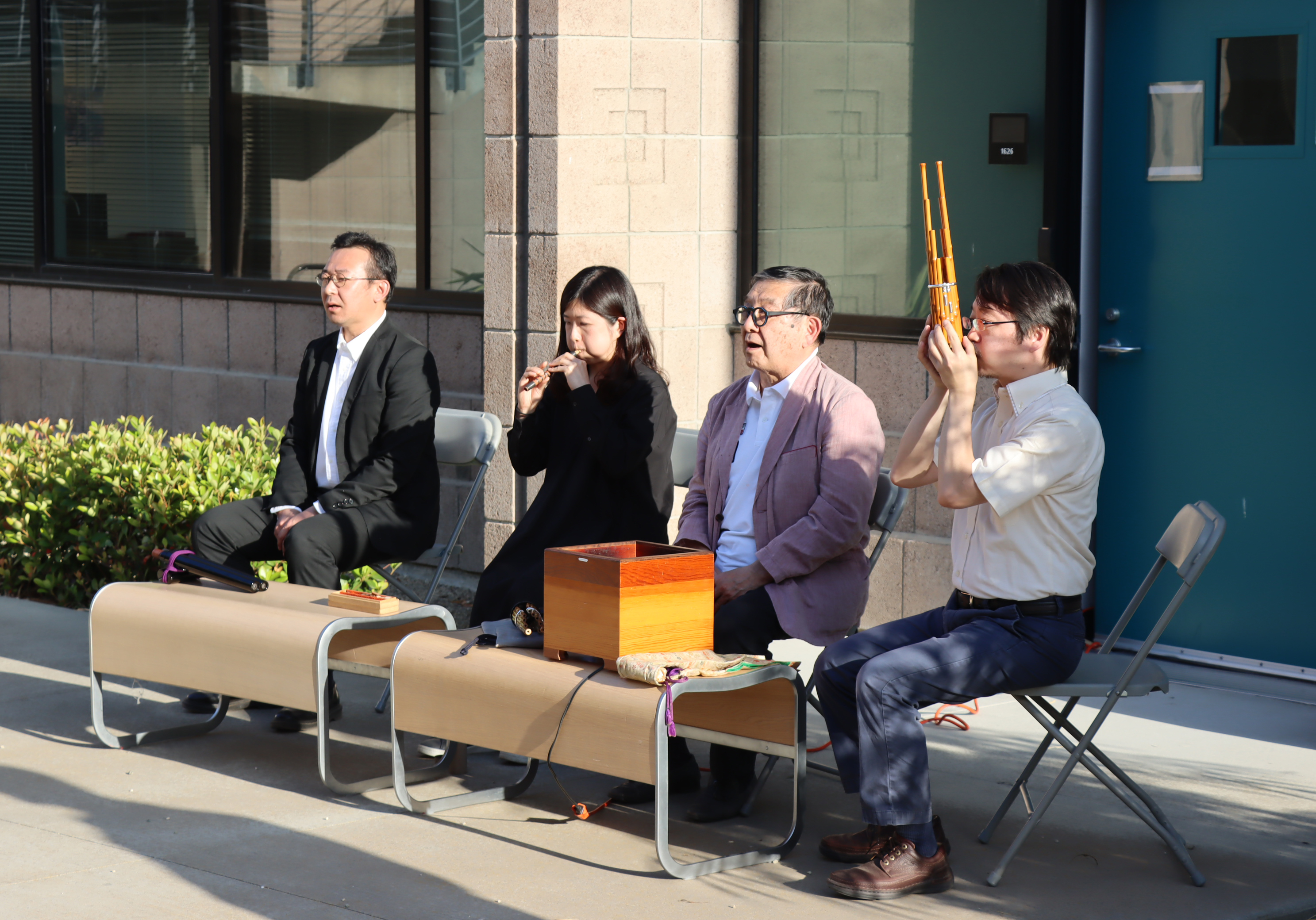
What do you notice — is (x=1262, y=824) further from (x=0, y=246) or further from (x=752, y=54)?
(x=0, y=246)

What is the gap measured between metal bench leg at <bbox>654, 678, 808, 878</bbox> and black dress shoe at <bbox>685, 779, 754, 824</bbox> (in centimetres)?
24

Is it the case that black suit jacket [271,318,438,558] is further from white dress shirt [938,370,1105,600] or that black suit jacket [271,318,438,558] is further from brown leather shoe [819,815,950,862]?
white dress shirt [938,370,1105,600]

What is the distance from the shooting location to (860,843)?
4383 millimetres

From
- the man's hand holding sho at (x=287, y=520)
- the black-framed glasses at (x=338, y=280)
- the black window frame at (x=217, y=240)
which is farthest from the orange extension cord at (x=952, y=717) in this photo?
the black window frame at (x=217, y=240)

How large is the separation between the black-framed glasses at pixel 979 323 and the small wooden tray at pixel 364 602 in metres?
2.00

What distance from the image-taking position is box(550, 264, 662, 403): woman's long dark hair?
17.3 ft

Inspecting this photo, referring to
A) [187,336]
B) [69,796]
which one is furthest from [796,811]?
[187,336]

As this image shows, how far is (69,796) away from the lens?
5.07 meters

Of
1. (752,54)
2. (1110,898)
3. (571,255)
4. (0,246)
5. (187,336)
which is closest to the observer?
(1110,898)

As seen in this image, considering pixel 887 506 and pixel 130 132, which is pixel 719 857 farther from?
pixel 130 132

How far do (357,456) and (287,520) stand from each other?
36 centimetres

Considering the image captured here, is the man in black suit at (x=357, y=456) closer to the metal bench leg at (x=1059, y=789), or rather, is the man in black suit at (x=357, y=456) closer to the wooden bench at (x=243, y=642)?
the wooden bench at (x=243, y=642)

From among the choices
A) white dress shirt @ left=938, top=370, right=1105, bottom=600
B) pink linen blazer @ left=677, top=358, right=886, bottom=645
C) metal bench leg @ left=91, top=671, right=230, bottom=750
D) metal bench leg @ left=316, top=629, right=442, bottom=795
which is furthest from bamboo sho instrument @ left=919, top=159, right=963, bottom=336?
metal bench leg @ left=91, top=671, right=230, bottom=750

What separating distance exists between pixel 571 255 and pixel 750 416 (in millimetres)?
2348
